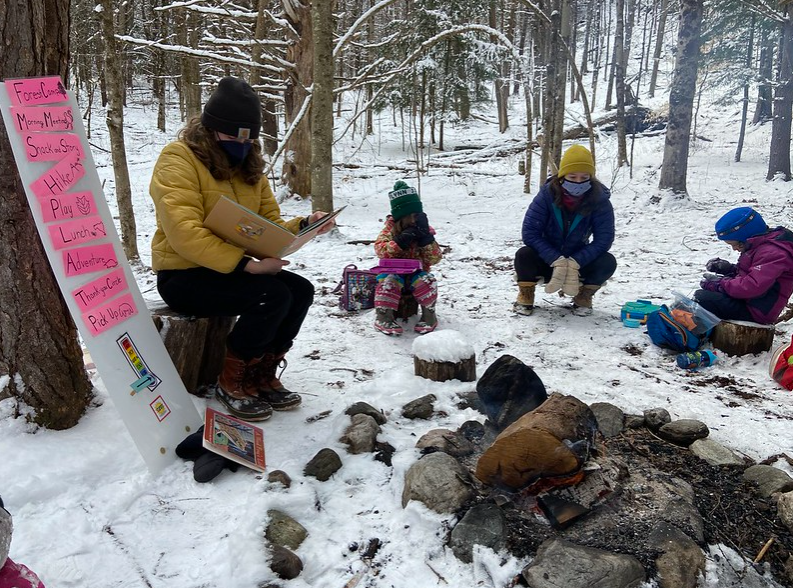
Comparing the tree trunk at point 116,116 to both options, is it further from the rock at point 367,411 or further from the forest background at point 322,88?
the rock at point 367,411

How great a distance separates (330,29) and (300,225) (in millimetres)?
4808

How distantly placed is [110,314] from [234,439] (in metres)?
0.78

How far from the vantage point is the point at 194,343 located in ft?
9.30

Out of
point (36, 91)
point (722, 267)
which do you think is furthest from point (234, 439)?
point (722, 267)

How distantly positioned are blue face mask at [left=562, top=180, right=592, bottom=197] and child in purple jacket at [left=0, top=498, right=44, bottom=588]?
4.27m

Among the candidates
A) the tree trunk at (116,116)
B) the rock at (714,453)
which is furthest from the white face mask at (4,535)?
the tree trunk at (116,116)

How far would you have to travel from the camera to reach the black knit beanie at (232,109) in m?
2.58

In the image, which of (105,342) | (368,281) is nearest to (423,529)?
(105,342)

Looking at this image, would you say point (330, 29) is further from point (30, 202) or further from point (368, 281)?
point (30, 202)

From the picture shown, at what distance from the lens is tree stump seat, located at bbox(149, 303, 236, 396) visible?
9.00 ft

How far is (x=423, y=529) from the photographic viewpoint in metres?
2.04

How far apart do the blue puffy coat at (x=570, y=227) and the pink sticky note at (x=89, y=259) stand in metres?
3.34

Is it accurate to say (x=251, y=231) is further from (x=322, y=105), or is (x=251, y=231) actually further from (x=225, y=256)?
(x=322, y=105)

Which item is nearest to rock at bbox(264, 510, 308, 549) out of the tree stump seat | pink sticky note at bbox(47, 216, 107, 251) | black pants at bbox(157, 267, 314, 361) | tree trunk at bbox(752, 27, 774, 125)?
black pants at bbox(157, 267, 314, 361)
